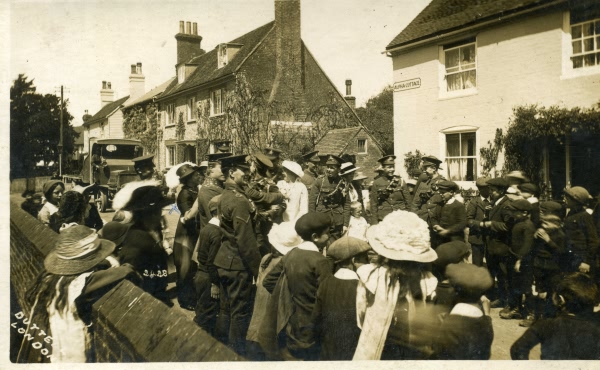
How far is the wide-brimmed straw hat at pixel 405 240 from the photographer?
226 cm

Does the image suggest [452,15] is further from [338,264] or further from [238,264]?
[338,264]

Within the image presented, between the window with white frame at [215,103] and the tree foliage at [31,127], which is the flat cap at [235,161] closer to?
the tree foliage at [31,127]

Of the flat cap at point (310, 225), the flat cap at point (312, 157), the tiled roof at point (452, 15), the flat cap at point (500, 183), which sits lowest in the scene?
the flat cap at point (310, 225)

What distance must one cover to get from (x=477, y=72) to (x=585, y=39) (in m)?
2.02

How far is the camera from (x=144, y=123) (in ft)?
41.8

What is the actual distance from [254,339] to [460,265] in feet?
5.59

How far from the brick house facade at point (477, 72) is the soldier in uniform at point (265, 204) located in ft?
13.2

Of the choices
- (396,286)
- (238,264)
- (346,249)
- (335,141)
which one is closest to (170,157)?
(335,141)

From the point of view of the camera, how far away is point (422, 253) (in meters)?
2.27

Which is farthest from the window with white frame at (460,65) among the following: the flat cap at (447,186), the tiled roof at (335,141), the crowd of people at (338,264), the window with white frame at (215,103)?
the window with white frame at (215,103)

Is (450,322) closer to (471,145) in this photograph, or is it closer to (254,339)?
(254,339)

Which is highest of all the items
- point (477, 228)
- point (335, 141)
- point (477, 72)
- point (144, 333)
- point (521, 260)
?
point (477, 72)

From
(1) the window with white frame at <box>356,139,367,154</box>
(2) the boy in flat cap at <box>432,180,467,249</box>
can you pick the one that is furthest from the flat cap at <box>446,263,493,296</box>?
(1) the window with white frame at <box>356,139,367,154</box>

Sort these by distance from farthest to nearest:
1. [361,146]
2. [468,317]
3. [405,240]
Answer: [361,146]
[405,240]
[468,317]
